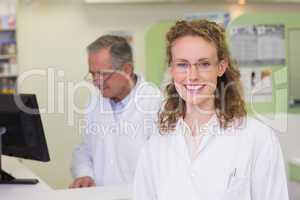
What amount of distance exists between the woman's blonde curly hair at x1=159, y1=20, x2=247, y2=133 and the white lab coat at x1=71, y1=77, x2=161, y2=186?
3.01 feet

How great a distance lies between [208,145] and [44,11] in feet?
9.38

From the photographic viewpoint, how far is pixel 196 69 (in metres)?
1.55

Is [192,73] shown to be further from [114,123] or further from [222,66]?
[114,123]

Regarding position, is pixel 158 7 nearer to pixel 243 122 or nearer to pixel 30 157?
pixel 30 157

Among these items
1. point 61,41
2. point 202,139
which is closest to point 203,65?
point 202,139

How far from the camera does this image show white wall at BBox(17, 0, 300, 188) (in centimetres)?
386

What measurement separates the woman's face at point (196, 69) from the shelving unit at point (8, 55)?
2.77 meters

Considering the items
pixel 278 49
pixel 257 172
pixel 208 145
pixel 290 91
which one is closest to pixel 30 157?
pixel 208 145

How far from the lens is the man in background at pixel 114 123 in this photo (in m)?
2.70

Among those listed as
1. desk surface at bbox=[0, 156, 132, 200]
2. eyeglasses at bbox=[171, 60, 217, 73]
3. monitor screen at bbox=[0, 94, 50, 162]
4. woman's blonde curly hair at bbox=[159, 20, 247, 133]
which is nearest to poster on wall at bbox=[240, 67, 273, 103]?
desk surface at bbox=[0, 156, 132, 200]

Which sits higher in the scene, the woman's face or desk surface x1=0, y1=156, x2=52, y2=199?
the woman's face

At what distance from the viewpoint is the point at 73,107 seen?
391cm

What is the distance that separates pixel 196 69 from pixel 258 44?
2485 millimetres

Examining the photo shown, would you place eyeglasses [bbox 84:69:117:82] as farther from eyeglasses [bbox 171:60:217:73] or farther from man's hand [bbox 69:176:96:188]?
eyeglasses [bbox 171:60:217:73]
